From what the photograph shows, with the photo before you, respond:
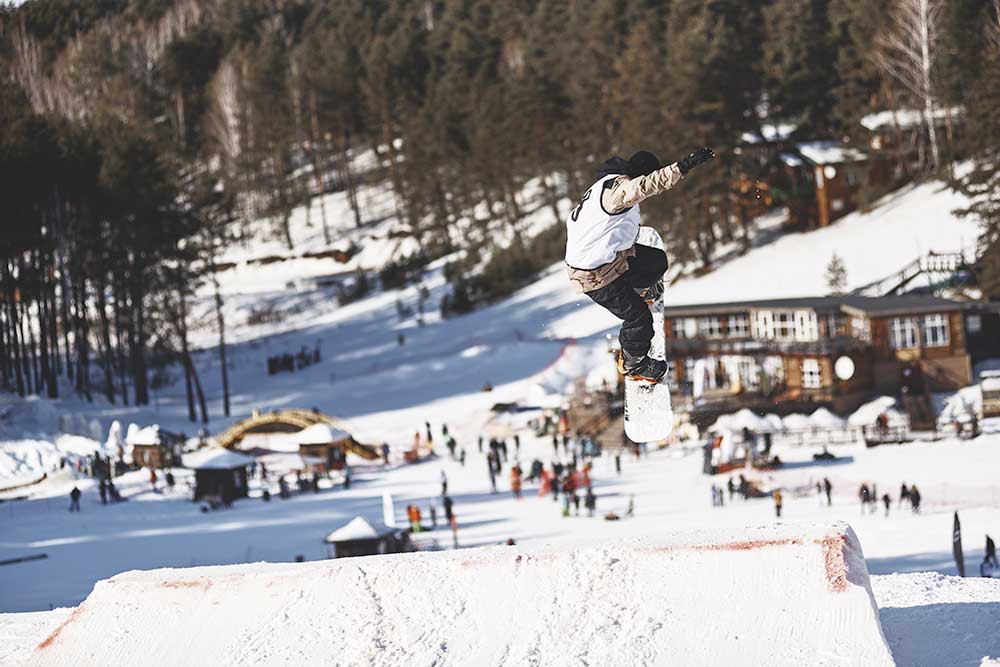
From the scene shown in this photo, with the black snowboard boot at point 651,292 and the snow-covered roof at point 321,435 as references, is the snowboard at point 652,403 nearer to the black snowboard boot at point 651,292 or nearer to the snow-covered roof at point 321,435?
the black snowboard boot at point 651,292

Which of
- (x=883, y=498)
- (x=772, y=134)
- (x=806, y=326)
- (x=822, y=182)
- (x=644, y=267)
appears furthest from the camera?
(x=772, y=134)

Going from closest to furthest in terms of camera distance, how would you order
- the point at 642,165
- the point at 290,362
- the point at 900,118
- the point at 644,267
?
1. the point at 642,165
2. the point at 644,267
3. the point at 290,362
4. the point at 900,118

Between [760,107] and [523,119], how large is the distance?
14.2 meters

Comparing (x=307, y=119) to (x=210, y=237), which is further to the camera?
(x=307, y=119)

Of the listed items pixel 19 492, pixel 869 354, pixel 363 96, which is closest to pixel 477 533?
pixel 19 492

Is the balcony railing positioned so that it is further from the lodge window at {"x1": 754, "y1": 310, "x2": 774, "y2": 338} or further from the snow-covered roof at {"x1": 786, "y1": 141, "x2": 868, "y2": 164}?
the snow-covered roof at {"x1": 786, "y1": 141, "x2": 868, "y2": 164}

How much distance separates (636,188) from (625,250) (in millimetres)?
1015

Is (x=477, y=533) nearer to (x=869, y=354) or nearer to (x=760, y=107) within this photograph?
(x=869, y=354)

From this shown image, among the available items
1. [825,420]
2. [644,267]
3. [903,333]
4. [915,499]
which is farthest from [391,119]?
[644,267]

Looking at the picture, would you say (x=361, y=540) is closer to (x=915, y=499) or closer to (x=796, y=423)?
(x=915, y=499)

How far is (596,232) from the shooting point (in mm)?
8977

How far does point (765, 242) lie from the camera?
5909cm

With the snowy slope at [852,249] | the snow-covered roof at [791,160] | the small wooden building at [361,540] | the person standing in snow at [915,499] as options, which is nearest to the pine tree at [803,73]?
the snow-covered roof at [791,160]

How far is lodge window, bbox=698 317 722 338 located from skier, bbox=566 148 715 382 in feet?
109
